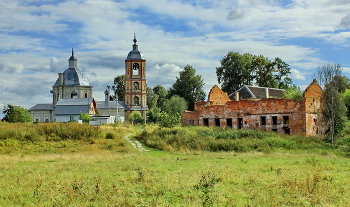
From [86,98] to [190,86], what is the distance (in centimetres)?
1883

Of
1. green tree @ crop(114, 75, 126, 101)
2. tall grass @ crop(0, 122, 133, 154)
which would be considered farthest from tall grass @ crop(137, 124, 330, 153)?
green tree @ crop(114, 75, 126, 101)

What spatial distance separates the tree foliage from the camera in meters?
60.5

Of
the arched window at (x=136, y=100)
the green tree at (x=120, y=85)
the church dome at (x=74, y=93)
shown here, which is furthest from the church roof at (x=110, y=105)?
the green tree at (x=120, y=85)

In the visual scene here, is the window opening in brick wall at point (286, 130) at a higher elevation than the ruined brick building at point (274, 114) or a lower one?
lower

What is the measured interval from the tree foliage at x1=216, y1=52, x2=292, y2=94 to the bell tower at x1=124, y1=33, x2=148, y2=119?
19883mm

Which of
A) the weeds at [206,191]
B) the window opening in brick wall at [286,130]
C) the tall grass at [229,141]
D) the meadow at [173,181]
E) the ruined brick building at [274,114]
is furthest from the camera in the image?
the window opening in brick wall at [286,130]

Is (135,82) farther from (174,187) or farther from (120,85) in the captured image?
(174,187)

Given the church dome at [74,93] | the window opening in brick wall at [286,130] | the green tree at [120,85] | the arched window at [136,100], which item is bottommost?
the window opening in brick wall at [286,130]

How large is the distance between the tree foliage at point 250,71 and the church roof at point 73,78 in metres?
32.4

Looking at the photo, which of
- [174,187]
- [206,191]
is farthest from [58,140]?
[206,191]

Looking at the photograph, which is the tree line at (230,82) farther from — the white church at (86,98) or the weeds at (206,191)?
the weeds at (206,191)

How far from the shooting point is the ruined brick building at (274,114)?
105ft

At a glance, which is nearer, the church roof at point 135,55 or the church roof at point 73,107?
the church roof at point 73,107

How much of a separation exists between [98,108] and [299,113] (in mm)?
54189
